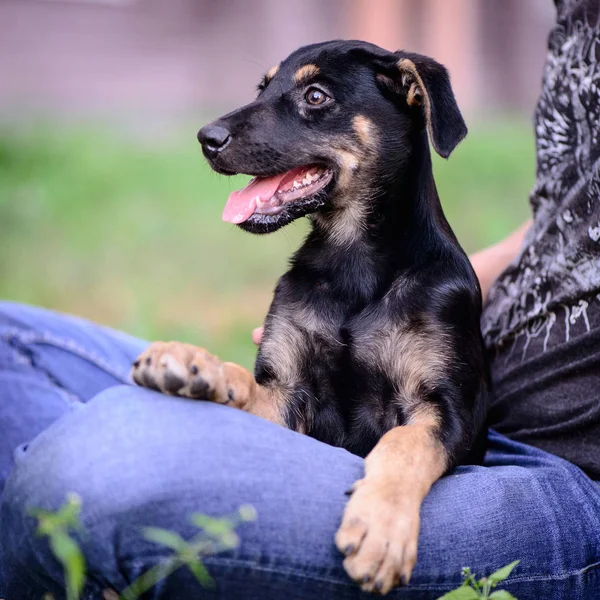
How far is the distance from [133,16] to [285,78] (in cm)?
739

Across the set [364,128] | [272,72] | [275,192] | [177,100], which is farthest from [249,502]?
[177,100]

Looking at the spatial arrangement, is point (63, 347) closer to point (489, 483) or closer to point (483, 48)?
point (489, 483)

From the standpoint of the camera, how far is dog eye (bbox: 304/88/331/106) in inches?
123

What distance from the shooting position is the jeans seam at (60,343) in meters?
3.43

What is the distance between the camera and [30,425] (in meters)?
3.23

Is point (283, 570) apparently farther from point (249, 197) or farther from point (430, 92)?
point (430, 92)

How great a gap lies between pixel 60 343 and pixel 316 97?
4.45 ft

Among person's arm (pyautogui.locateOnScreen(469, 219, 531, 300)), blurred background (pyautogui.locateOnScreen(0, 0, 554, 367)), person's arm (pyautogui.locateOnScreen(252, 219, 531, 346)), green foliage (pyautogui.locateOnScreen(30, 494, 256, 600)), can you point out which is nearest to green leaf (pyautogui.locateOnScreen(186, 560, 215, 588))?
green foliage (pyautogui.locateOnScreen(30, 494, 256, 600))

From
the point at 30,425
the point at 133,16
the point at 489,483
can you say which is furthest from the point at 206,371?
the point at 133,16

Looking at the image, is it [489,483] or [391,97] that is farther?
[391,97]

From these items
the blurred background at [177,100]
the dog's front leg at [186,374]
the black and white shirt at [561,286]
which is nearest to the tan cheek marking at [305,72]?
the black and white shirt at [561,286]

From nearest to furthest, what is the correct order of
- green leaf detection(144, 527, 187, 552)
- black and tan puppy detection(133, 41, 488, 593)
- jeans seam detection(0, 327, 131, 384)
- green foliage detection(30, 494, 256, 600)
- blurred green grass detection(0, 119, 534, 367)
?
green leaf detection(144, 527, 187, 552)
green foliage detection(30, 494, 256, 600)
black and tan puppy detection(133, 41, 488, 593)
jeans seam detection(0, 327, 131, 384)
blurred green grass detection(0, 119, 534, 367)

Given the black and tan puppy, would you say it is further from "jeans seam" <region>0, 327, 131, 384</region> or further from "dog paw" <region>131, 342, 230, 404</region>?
"jeans seam" <region>0, 327, 131, 384</region>

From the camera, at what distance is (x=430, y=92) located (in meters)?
2.94
